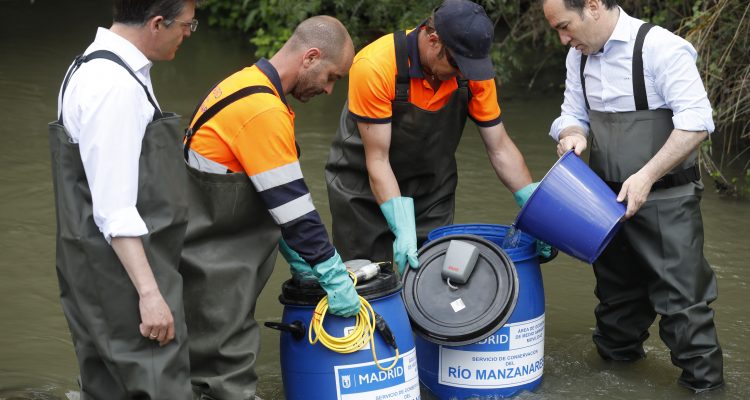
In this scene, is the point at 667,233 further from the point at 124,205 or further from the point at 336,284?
the point at 124,205

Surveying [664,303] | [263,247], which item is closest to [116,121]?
[263,247]

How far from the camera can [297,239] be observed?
3.61m

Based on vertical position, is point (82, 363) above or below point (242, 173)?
below

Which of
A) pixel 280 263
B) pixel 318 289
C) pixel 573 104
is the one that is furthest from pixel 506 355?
pixel 280 263

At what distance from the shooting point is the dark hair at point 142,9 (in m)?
3.12

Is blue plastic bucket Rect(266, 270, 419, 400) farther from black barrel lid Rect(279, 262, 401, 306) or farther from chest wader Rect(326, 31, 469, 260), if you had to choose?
chest wader Rect(326, 31, 469, 260)

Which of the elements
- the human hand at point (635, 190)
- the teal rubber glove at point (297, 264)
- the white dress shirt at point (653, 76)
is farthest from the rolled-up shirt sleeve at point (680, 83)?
the teal rubber glove at point (297, 264)

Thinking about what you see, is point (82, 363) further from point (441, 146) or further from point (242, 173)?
point (441, 146)

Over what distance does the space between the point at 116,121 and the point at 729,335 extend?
11.2ft

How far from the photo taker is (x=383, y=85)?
4301 mm

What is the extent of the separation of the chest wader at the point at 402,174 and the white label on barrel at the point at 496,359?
785mm

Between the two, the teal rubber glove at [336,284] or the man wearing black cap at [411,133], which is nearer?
the teal rubber glove at [336,284]

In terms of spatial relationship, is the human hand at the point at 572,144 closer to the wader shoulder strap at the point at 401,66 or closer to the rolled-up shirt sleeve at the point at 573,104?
the rolled-up shirt sleeve at the point at 573,104

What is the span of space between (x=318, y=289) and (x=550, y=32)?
226 inches
